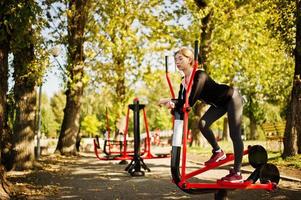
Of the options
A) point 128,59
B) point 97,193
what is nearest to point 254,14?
point 128,59

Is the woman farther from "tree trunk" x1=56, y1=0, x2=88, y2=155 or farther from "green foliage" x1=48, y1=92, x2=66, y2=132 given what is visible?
"green foliage" x1=48, y1=92, x2=66, y2=132

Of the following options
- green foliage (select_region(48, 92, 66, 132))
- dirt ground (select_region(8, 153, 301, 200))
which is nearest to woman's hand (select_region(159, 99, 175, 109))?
dirt ground (select_region(8, 153, 301, 200))

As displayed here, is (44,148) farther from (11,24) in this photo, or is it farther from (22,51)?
(11,24)

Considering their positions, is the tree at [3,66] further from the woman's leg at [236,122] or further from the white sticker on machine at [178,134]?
the woman's leg at [236,122]

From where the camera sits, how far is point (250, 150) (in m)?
6.23

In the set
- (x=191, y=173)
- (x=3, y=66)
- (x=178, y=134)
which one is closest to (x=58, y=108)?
(x=3, y=66)

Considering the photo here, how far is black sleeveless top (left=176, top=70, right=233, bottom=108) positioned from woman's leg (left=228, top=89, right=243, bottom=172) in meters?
0.10

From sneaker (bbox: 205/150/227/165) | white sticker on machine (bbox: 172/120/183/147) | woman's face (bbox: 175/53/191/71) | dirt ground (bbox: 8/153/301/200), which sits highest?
woman's face (bbox: 175/53/191/71)

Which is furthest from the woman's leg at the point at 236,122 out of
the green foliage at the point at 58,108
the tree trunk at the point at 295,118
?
the green foliage at the point at 58,108

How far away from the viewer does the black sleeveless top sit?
539 centimetres

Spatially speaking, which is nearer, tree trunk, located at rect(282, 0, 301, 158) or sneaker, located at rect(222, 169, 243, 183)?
sneaker, located at rect(222, 169, 243, 183)

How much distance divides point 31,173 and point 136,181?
4256 millimetres

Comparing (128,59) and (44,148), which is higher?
(128,59)

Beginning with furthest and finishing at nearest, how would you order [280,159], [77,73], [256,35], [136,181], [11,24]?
[256,35], [77,73], [280,159], [136,181], [11,24]
